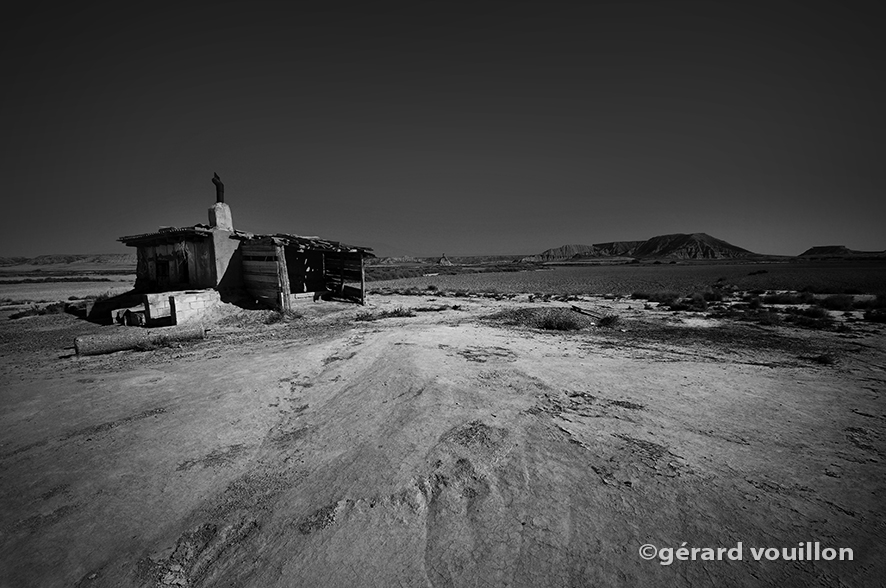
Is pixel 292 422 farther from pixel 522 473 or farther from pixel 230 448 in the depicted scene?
pixel 522 473

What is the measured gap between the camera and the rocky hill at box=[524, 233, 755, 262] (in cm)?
13788

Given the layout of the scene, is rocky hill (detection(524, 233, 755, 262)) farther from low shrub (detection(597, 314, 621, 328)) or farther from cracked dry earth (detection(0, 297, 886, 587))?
cracked dry earth (detection(0, 297, 886, 587))

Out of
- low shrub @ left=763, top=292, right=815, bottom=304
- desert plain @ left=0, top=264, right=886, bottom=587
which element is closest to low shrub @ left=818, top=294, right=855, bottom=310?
low shrub @ left=763, top=292, right=815, bottom=304

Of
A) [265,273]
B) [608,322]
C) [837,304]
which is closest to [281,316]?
[265,273]

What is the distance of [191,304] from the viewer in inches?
480

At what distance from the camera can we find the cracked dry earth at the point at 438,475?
260 centimetres

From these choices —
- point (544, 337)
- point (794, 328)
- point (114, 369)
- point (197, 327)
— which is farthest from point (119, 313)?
point (794, 328)

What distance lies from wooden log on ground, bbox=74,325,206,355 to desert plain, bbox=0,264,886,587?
38.6 inches

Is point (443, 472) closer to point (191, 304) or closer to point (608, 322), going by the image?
point (608, 322)

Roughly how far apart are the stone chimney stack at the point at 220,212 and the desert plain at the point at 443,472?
29.0 feet

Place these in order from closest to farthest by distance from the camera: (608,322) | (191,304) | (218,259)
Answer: (608,322), (191,304), (218,259)

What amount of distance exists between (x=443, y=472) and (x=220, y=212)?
1601 cm

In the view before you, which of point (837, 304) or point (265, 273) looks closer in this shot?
point (265, 273)

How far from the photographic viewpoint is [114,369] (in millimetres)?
7293
